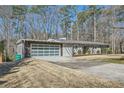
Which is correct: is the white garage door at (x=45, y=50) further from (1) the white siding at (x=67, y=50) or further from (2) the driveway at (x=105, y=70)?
(2) the driveway at (x=105, y=70)

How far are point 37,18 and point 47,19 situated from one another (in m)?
1.72

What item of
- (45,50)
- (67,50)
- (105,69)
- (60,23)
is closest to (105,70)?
(105,69)

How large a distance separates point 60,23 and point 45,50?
14680mm

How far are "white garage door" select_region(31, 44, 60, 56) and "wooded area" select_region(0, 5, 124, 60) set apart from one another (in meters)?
7.49

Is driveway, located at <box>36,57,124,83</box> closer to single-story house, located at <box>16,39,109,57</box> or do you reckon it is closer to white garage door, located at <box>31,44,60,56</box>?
single-story house, located at <box>16,39,109,57</box>

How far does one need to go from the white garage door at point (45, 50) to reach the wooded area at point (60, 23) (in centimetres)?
749

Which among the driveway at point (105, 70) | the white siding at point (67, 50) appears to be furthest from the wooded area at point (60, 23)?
the driveway at point (105, 70)

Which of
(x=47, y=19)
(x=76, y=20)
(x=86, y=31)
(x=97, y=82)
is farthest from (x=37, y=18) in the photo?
(x=97, y=82)

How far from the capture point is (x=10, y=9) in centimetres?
3309

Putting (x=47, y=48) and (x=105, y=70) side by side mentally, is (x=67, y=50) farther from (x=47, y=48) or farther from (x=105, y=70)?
(x=105, y=70)

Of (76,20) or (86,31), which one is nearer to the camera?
(76,20)

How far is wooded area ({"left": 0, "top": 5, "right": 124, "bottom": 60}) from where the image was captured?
34719 mm
